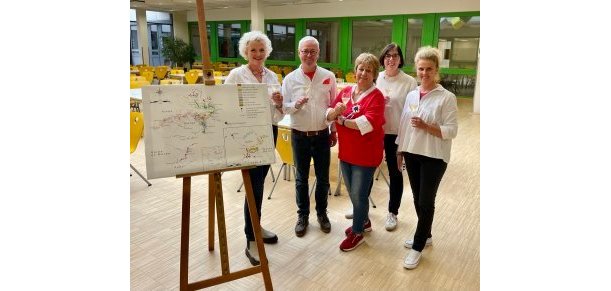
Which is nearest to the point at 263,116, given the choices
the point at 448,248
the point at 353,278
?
the point at 353,278

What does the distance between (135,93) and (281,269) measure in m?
4.51

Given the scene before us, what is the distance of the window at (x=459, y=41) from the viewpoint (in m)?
10.3

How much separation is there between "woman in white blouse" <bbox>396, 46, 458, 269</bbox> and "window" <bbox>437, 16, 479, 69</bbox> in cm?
871

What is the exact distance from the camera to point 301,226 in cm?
318

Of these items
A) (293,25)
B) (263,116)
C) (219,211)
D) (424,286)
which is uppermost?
(293,25)

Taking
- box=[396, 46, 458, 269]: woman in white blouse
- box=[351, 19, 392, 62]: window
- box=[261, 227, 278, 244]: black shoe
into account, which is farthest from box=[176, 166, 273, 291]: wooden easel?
box=[351, 19, 392, 62]: window

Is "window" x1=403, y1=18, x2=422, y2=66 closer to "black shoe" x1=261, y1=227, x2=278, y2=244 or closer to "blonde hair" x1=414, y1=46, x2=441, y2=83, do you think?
"blonde hair" x1=414, y1=46, x2=441, y2=83

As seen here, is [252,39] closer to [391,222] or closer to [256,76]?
[256,76]

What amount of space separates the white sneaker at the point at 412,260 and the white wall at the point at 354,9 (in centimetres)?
891

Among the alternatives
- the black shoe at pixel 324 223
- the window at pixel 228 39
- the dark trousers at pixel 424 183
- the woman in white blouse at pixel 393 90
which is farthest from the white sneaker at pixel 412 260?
the window at pixel 228 39

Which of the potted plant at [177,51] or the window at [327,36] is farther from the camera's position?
the potted plant at [177,51]

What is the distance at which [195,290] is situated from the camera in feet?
7.09

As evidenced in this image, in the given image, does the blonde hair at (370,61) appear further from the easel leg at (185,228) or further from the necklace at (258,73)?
the easel leg at (185,228)

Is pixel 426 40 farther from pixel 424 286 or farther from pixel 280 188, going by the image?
pixel 424 286
